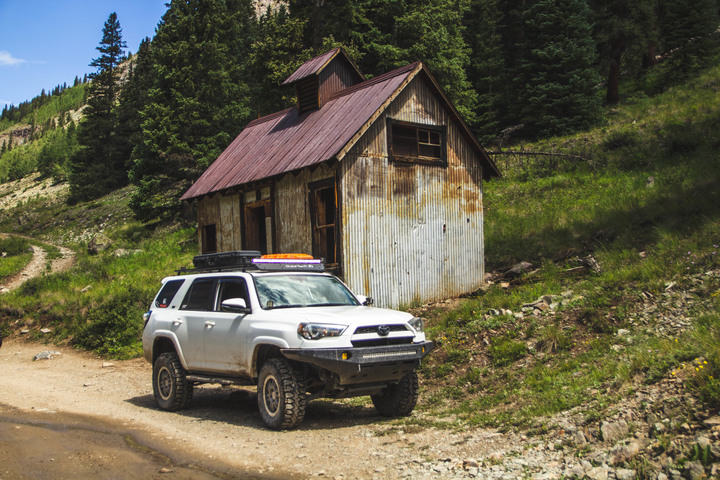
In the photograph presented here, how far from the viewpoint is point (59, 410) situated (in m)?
9.35

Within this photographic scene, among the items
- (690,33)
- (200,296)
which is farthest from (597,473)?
(690,33)

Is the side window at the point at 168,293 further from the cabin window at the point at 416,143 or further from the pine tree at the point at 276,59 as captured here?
the pine tree at the point at 276,59

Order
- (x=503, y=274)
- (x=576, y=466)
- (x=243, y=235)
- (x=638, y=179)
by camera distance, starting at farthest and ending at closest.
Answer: (x=638, y=179), (x=243, y=235), (x=503, y=274), (x=576, y=466)

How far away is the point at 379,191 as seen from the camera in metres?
16.1

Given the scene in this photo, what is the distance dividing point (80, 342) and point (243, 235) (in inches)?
239

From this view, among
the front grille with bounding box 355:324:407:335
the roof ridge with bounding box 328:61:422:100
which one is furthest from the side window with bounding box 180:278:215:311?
the roof ridge with bounding box 328:61:422:100

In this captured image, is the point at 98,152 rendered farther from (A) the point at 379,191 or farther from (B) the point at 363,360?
(B) the point at 363,360

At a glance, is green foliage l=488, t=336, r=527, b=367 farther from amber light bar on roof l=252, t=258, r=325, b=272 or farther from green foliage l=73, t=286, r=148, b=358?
green foliage l=73, t=286, r=148, b=358

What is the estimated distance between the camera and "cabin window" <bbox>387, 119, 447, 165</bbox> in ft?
54.5

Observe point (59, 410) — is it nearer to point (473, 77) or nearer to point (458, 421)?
point (458, 421)

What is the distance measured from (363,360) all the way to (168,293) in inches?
179

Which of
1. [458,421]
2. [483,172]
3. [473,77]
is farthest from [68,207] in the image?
[458,421]

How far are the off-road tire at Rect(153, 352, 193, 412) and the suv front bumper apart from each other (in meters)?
2.76

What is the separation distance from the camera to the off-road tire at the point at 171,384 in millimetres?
9195
